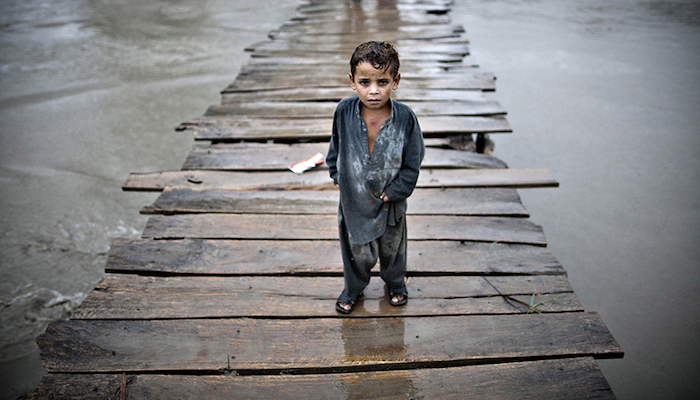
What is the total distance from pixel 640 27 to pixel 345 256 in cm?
835

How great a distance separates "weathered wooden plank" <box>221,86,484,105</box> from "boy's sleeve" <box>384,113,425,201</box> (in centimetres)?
256

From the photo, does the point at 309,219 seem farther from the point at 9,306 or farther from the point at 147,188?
the point at 9,306

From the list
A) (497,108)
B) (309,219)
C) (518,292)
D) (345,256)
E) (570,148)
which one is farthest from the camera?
(570,148)

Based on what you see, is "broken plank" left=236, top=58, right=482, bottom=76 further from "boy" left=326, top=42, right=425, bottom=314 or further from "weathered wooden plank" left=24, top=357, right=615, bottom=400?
"weathered wooden plank" left=24, top=357, right=615, bottom=400

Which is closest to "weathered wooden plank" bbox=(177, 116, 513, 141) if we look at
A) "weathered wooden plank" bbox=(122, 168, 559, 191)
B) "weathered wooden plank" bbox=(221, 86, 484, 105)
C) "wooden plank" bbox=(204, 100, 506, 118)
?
"wooden plank" bbox=(204, 100, 506, 118)

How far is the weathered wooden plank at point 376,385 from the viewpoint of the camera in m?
1.59

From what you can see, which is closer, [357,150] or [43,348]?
[357,150]

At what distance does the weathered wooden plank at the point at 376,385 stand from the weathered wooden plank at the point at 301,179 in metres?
1.35

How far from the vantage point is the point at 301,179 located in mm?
2846

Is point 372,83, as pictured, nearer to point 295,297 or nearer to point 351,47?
point 295,297

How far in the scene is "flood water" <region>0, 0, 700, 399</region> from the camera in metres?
2.79

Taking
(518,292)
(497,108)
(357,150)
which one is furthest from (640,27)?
(357,150)

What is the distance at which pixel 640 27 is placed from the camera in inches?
295

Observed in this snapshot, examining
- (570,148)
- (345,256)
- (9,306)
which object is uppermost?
(345,256)
